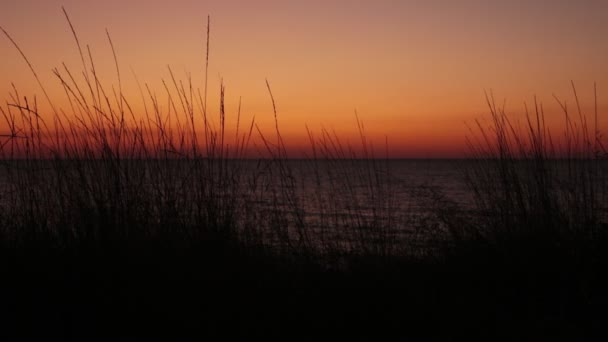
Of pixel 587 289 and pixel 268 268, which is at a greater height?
pixel 268 268

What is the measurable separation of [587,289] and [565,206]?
1.05 m

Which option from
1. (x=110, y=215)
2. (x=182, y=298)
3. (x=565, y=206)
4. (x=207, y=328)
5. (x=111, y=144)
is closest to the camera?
(x=207, y=328)

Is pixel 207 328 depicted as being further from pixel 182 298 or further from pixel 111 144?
pixel 111 144

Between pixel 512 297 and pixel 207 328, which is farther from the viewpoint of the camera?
pixel 512 297

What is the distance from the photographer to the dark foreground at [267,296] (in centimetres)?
181

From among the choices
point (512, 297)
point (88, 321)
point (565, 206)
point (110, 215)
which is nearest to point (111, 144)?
point (110, 215)

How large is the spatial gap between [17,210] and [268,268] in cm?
175

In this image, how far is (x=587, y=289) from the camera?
2367mm

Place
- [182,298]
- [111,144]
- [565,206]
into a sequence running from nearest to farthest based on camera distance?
[182,298] → [111,144] → [565,206]

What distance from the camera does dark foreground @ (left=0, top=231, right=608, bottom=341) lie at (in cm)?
181

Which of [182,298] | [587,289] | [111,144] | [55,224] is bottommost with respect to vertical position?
[587,289]

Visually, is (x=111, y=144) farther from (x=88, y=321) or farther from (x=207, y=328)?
(x=207, y=328)

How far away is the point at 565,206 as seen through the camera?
327cm

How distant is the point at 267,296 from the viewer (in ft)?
6.57
